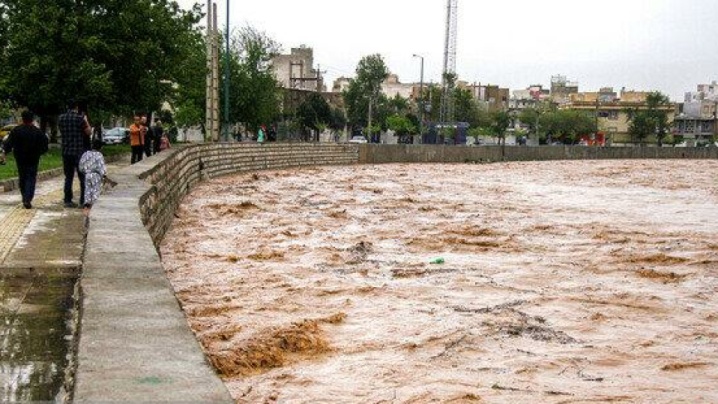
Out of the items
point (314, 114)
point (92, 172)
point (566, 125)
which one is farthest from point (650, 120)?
point (92, 172)

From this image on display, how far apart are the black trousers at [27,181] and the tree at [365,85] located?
379 feet

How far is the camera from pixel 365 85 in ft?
438

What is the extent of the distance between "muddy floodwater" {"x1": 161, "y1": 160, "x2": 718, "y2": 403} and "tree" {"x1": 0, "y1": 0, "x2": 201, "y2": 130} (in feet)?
60.1

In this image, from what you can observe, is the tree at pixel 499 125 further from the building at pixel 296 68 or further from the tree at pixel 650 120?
the building at pixel 296 68

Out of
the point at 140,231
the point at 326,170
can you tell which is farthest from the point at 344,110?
the point at 140,231

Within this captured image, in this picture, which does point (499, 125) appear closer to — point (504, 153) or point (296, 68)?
point (296, 68)

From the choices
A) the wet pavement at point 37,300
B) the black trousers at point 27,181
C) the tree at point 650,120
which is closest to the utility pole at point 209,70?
the black trousers at point 27,181

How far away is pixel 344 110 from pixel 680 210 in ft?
380

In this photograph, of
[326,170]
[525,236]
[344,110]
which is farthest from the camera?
[344,110]

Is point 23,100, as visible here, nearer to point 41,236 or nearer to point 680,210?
point 680,210

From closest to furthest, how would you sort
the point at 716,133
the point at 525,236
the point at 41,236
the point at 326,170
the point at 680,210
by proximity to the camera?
the point at 41,236 < the point at 525,236 < the point at 680,210 < the point at 326,170 < the point at 716,133

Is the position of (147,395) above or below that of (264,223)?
above

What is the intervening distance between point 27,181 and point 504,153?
62.8m

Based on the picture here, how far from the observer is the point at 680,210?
2742 centimetres
